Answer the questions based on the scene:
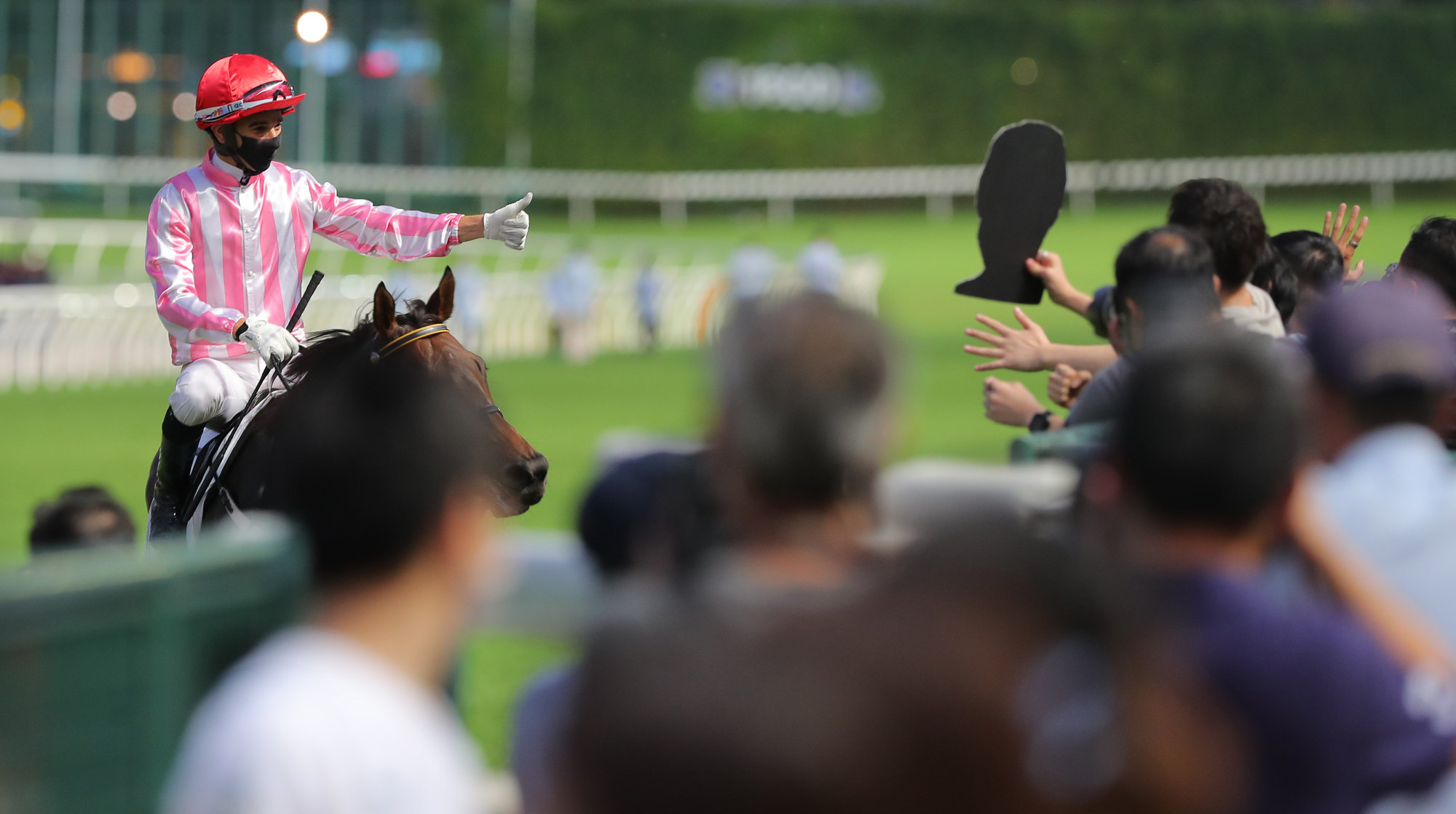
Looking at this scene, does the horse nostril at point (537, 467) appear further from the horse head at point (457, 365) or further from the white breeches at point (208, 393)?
the white breeches at point (208, 393)

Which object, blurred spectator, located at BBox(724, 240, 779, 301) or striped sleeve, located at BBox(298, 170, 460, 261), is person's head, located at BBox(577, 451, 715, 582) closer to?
striped sleeve, located at BBox(298, 170, 460, 261)

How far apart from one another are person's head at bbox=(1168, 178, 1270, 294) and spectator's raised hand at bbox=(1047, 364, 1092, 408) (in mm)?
369

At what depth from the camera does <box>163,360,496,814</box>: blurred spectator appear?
4.71 feet

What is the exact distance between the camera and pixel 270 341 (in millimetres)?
3939

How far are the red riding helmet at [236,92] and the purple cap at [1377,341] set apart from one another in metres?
2.98

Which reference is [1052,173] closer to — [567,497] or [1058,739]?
[1058,739]

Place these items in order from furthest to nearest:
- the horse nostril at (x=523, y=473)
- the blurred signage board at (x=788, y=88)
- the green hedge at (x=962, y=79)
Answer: the blurred signage board at (x=788, y=88) < the green hedge at (x=962, y=79) < the horse nostril at (x=523, y=473)

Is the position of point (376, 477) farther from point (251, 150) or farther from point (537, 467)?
point (251, 150)

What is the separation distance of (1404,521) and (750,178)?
2937cm

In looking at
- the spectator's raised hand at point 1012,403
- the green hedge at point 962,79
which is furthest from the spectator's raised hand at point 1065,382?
the green hedge at point 962,79

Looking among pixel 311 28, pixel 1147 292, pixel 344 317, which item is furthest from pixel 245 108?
pixel 344 317

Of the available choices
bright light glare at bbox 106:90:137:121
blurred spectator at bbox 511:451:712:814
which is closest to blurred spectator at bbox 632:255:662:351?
bright light glare at bbox 106:90:137:121

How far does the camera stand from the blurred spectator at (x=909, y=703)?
1.28m

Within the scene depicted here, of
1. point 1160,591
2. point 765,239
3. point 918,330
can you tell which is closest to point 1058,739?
point 1160,591
